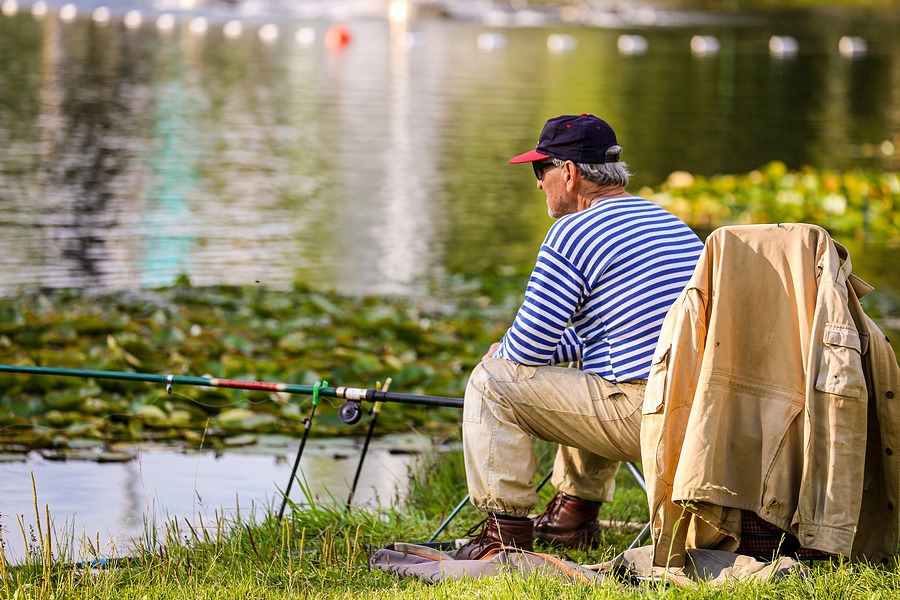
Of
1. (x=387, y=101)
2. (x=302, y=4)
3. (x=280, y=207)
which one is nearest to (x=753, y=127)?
(x=387, y=101)

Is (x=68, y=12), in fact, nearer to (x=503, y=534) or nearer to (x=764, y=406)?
(x=503, y=534)

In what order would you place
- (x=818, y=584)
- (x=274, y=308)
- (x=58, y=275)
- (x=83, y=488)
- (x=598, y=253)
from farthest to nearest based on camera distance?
(x=58, y=275) < (x=274, y=308) < (x=83, y=488) < (x=598, y=253) < (x=818, y=584)

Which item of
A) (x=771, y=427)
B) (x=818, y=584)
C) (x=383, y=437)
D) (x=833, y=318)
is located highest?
(x=833, y=318)

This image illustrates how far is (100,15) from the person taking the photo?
2386 inches

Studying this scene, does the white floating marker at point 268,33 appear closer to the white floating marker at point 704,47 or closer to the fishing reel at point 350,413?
the white floating marker at point 704,47

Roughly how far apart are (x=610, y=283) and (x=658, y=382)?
43cm

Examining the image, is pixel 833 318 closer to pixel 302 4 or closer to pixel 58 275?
pixel 58 275

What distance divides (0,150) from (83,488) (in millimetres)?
13373

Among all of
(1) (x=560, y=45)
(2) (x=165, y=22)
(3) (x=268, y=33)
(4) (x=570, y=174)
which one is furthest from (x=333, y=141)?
(2) (x=165, y=22)

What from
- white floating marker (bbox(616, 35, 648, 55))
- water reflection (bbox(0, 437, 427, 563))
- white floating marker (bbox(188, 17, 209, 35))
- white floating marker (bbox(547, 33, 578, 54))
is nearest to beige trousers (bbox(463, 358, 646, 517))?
water reflection (bbox(0, 437, 427, 563))

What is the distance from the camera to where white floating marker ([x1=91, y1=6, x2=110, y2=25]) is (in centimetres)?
5650

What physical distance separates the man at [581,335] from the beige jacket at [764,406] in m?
0.30

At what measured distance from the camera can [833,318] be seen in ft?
10.5

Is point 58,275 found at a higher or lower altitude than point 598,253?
lower
